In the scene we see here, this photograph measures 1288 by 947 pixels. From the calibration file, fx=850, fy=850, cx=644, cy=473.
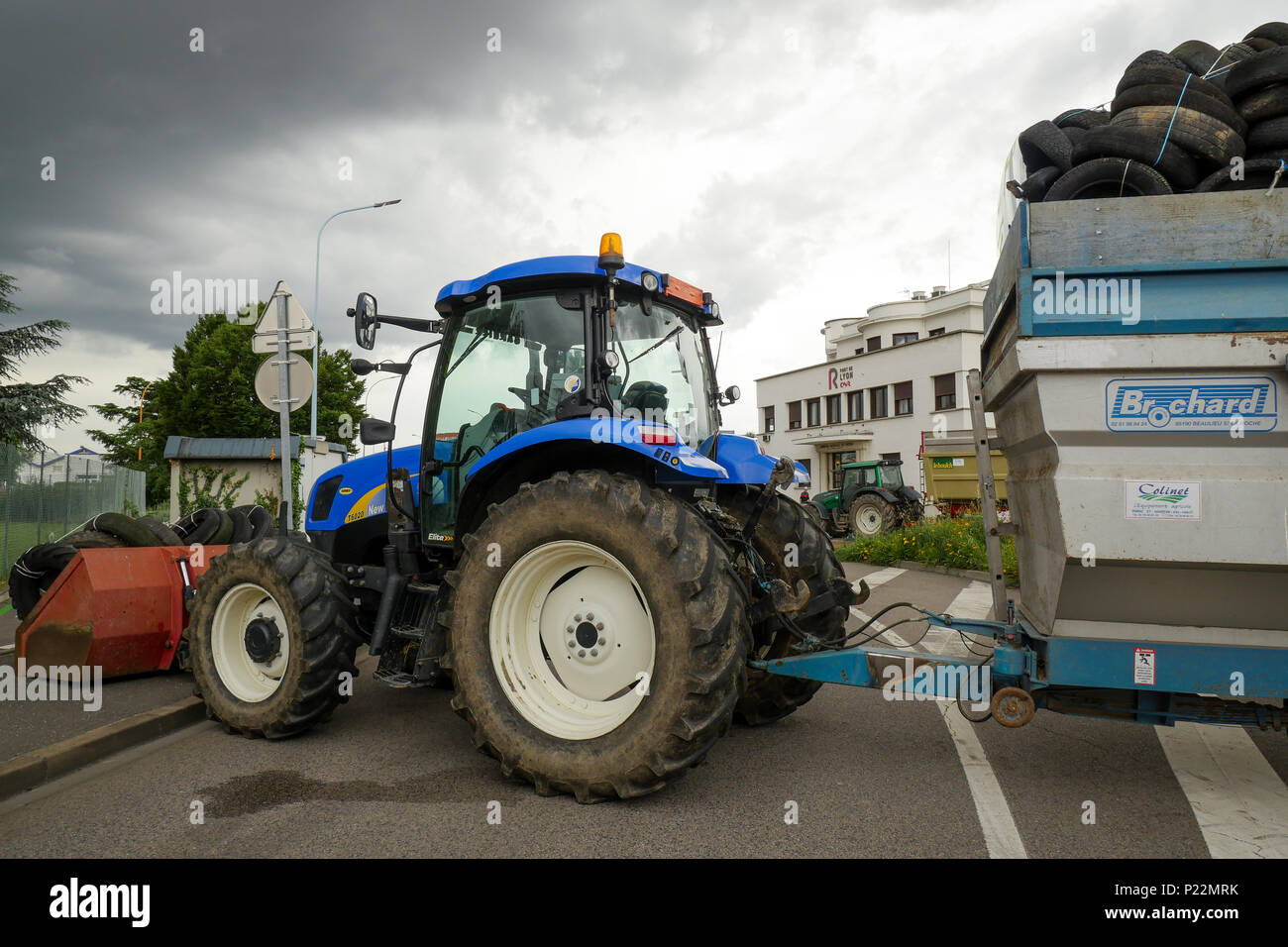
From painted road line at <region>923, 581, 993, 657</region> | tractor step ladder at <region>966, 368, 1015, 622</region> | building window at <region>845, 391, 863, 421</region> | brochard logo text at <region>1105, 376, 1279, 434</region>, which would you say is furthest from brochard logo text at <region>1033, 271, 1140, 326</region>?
building window at <region>845, 391, 863, 421</region>

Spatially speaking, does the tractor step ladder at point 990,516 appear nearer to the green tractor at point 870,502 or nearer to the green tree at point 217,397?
the green tractor at point 870,502

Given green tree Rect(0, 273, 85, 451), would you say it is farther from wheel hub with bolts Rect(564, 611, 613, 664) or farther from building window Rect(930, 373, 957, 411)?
building window Rect(930, 373, 957, 411)

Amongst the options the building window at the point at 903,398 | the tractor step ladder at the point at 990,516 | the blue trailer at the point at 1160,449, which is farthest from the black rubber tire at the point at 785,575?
the building window at the point at 903,398

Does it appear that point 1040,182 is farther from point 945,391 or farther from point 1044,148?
point 945,391

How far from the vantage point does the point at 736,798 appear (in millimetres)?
3645

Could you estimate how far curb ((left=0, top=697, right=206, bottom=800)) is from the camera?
12.4ft

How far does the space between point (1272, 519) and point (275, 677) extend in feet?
15.6

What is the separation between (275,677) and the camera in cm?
476

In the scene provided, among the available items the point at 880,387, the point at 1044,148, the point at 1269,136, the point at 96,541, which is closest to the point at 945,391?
the point at 880,387

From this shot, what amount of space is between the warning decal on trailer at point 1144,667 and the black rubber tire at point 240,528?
6.10 metres

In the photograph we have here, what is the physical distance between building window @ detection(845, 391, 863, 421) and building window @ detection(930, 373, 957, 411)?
475cm

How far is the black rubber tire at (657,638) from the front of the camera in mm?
3379

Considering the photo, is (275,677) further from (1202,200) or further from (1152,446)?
(1202,200)

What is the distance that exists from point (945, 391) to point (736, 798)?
33.9 m
